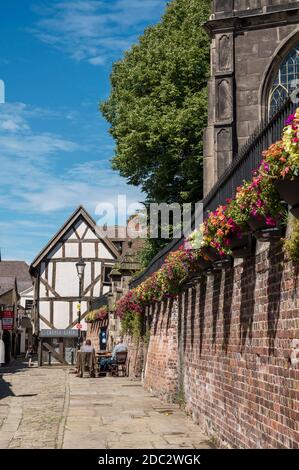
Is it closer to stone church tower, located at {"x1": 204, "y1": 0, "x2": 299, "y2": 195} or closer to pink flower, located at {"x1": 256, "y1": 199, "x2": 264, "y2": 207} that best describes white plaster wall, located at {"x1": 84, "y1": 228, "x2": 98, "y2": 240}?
stone church tower, located at {"x1": 204, "y1": 0, "x2": 299, "y2": 195}

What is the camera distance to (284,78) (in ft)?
61.8

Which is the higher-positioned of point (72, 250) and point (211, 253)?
point (72, 250)

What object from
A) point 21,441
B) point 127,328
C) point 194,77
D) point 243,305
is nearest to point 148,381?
point 127,328

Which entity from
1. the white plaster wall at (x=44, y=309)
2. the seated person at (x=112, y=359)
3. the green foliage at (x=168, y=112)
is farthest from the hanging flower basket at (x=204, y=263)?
the white plaster wall at (x=44, y=309)

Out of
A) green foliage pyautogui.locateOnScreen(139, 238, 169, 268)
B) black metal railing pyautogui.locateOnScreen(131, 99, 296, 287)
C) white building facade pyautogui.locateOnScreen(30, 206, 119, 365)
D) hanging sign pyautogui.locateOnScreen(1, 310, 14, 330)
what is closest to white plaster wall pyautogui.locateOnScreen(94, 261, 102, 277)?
white building facade pyautogui.locateOnScreen(30, 206, 119, 365)

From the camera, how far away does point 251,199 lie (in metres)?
6.41

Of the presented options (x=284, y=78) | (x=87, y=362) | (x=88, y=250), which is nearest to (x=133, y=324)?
(x=87, y=362)

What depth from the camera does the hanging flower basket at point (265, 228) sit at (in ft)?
20.8

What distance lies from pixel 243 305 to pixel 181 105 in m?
19.3

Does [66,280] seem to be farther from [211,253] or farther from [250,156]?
[250,156]

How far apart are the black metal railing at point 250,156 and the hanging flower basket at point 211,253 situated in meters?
0.81

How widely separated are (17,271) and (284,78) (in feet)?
210

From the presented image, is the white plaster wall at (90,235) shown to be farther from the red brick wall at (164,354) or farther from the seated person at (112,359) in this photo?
the red brick wall at (164,354)
